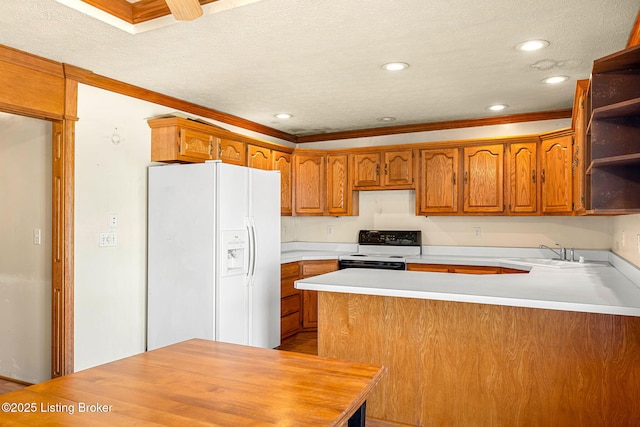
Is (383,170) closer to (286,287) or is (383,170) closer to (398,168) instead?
(398,168)

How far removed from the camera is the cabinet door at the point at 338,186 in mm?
5324

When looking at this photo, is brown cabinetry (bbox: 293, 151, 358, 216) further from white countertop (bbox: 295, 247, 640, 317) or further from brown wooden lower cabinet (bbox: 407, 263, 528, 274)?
white countertop (bbox: 295, 247, 640, 317)

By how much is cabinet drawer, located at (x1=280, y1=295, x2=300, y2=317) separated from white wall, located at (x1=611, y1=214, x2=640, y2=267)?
3.03 m

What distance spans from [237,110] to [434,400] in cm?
316

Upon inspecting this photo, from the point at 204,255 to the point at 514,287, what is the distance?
2240mm

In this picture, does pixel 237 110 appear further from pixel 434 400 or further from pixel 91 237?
pixel 434 400

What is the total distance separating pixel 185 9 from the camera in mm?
2178

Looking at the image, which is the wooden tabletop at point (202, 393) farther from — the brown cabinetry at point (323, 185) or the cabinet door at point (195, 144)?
the brown cabinetry at point (323, 185)

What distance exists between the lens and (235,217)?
146 inches

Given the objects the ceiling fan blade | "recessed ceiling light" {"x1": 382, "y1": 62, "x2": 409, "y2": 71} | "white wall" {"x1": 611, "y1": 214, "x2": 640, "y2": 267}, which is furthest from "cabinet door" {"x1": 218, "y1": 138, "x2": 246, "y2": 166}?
"white wall" {"x1": 611, "y1": 214, "x2": 640, "y2": 267}

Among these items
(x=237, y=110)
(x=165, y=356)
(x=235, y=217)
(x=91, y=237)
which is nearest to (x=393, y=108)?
(x=237, y=110)

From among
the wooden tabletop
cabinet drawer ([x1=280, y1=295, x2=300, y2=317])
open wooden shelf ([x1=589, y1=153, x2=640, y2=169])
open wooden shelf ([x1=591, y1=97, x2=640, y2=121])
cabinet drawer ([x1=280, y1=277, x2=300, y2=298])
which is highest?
open wooden shelf ([x1=591, y1=97, x2=640, y2=121])

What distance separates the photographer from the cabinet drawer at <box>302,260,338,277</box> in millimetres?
5000

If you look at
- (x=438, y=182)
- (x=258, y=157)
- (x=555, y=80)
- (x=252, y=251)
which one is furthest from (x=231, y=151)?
(x=555, y=80)
